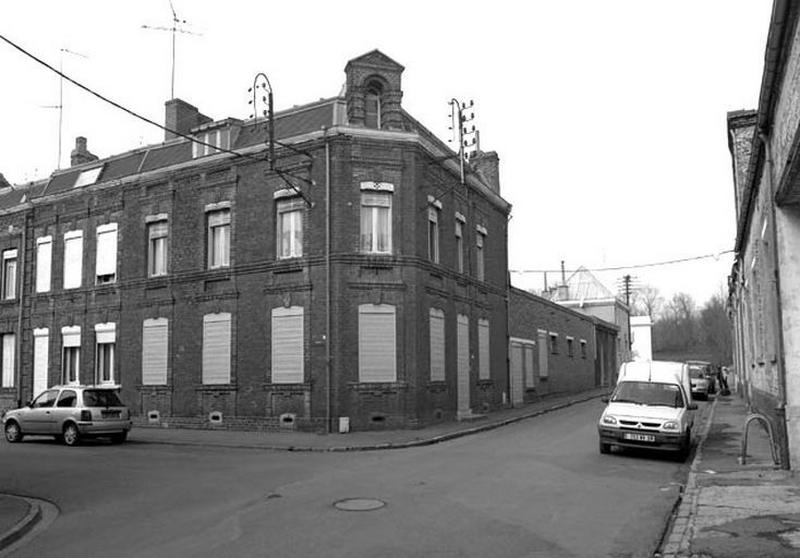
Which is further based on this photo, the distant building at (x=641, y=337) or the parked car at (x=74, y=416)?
the distant building at (x=641, y=337)

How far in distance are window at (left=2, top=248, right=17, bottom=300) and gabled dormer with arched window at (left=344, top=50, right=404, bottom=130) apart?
16.9 m

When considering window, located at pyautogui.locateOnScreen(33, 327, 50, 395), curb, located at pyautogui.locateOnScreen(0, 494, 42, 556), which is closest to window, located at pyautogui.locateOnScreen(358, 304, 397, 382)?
curb, located at pyautogui.locateOnScreen(0, 494, 42, 556)

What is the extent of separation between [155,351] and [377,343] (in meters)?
8.51

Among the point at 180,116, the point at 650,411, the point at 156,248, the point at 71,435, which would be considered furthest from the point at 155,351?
the point at 650,411

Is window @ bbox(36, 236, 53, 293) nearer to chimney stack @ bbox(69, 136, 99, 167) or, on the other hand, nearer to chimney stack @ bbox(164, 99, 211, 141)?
chimney stack @ bbox(69, 136, 99, 167)

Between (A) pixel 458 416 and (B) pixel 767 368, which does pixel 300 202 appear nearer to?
(A) pixel 458 416

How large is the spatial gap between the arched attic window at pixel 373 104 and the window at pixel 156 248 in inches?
329

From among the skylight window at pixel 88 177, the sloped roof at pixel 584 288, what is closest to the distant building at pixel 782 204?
the skylight window at pixel 88 177

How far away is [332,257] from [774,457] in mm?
13097

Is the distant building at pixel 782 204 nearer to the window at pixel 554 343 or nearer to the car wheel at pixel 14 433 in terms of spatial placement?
the car wheel at pixel 14 433

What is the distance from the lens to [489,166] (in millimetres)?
33031

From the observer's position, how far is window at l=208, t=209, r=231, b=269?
24766 millimetres

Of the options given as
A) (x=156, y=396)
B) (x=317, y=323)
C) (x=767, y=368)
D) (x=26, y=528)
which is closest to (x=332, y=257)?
(x=317, y=323)

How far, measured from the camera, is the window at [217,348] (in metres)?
24.1
